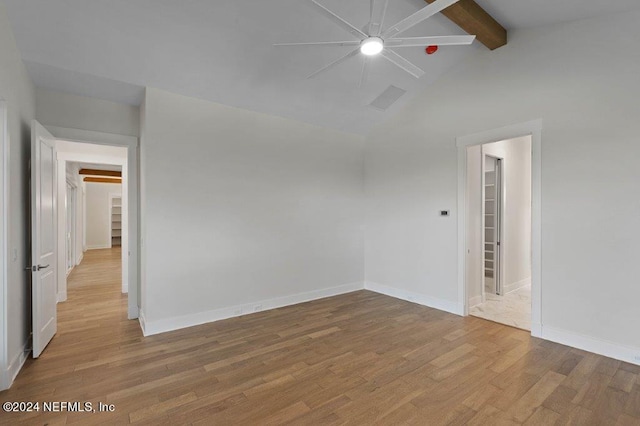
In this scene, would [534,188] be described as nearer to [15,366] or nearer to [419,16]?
[419,16]

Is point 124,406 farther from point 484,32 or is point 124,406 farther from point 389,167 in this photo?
point 484,32

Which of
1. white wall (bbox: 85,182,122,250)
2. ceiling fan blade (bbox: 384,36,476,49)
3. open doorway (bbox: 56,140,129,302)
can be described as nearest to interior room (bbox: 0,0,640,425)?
ceiling fan blade (bbox: 384,36,476,49)

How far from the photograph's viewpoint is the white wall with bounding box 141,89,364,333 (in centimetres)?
366

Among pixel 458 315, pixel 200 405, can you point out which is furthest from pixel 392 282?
pixel 200 405

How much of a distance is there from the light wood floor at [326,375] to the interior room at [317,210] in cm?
2

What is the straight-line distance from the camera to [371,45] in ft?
7.84

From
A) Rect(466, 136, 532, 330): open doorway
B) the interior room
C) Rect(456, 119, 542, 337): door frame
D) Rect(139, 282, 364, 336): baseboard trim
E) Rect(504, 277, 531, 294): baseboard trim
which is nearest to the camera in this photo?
the interior room

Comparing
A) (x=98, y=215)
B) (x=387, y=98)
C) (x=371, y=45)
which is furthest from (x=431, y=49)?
(x=98, y=215)

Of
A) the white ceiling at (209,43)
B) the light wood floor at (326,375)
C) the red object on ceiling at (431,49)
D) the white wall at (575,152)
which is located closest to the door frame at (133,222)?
the light wood floor at (326,375)

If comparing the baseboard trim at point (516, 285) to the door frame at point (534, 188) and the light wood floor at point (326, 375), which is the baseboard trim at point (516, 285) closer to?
the light wood floor at point (326, 375)

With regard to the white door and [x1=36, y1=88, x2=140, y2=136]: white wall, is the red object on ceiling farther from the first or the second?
the white door

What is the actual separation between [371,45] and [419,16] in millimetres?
392

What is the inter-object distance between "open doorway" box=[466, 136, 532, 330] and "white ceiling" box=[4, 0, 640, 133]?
1788 mm

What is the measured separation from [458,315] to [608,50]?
3.42m
